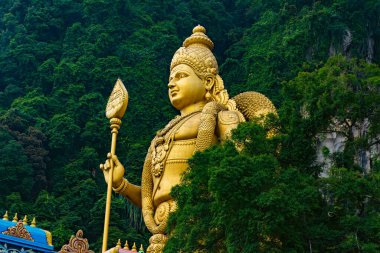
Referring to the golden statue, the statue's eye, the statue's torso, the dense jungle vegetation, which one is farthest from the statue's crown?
the dense jungle vegetation

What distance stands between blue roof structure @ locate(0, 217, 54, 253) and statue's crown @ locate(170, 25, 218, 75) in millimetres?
2424

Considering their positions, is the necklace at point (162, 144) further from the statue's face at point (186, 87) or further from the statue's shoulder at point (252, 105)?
the statue's shoulder at point (252, 105)

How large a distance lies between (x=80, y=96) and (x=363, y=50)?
8391mm

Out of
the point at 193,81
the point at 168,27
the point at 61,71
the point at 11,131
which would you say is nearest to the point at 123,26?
the point at 168,27

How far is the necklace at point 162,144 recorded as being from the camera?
8.42m

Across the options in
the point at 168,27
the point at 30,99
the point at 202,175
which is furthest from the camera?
the point at 168,27

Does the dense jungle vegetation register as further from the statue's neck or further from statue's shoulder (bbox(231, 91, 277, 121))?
the statue's neck

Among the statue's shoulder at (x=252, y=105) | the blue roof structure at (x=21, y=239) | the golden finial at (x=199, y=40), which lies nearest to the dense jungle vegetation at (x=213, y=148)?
the statue's shoulder at (x=252, y=105)

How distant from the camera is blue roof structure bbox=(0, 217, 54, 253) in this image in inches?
294

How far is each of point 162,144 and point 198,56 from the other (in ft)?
3.50

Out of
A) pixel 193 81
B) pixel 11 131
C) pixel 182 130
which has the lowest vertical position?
pixel 182 130

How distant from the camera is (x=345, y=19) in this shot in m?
24.0

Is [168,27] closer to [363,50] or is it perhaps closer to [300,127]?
[363,50]

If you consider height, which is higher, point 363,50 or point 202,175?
point 363,50
